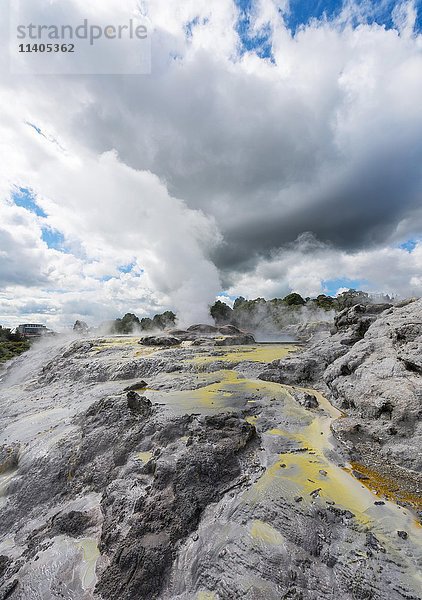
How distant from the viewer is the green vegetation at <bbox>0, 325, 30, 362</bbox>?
6009 centimetres

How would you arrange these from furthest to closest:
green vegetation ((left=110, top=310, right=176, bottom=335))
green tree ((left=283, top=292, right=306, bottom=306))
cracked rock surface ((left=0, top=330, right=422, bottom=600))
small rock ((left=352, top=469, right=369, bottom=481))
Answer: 1. green tree ((left=283, top=292, right=306, bottom=306))
2. green vegetation ((left=110, top=310, right=176, bottom=335))
3. small rock ((left=352, top=469, right=369, bottom=481))
4. cracked rock surface ((left=0, top=330, right=422, bottom=600))

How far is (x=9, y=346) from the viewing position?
228 feet

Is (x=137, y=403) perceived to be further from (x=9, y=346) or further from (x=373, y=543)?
(x=9, y=346)

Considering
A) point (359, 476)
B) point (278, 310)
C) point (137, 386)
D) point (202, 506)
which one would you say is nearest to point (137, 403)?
point (137, 386)

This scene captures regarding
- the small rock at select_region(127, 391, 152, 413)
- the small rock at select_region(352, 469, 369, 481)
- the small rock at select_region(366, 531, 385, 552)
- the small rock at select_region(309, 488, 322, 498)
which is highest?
the small rock at select_region(127, 391, 152, 413)

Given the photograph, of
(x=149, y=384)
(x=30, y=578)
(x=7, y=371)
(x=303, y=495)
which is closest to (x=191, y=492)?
(x=303, y=495)

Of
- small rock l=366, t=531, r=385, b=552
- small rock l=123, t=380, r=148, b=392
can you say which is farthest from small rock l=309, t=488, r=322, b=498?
small rock l=123, t=380, r=148, b=392

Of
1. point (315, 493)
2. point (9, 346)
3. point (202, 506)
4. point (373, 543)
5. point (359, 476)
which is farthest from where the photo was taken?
point (9, 346)

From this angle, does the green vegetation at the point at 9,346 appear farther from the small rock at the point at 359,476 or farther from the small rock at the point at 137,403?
the small rock at the point at 359,476

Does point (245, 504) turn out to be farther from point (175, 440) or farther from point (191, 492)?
point (175, 440)

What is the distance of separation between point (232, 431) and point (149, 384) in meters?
8.82

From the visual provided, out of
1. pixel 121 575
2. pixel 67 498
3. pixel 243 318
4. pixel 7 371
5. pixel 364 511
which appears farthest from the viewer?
pixel 243 318

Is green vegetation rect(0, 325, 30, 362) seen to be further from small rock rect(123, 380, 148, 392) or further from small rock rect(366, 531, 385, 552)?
small rock rect(366, 531, 385, 552)

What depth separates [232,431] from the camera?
35.5 ft
